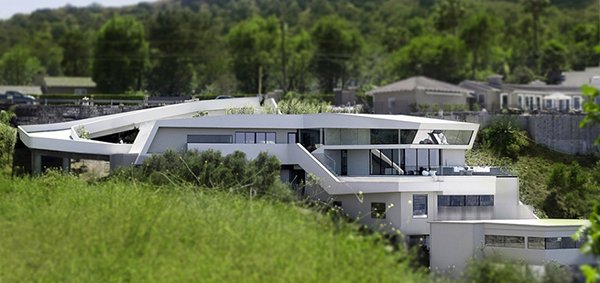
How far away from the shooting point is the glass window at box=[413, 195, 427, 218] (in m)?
48.9

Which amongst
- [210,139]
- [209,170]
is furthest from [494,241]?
[210,139]

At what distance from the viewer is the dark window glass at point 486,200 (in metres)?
50.8

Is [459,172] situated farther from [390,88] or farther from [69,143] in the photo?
[390,88]

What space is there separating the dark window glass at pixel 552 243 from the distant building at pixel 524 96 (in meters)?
39.7

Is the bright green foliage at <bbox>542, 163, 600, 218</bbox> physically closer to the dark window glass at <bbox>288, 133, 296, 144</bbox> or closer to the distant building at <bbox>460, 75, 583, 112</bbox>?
the dark window glass at <bbox>288, 133, 296, 144</bbox>

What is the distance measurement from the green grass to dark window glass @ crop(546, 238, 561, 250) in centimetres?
1155

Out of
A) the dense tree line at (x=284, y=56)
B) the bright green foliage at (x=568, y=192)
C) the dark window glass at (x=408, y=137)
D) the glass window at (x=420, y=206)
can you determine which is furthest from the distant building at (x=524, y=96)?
the glass window at (x=420, y=206)

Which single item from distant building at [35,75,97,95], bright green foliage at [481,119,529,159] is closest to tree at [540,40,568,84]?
distant building at [35,75,97,95]

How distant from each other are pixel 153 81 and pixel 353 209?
61731 millimetres

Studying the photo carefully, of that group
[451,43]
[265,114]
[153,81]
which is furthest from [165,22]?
[265,114]

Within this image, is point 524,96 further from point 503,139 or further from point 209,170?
point 209,170

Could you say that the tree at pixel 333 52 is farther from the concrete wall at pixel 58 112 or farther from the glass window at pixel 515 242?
the glass window at pixel 515 242

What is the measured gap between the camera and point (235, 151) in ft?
171

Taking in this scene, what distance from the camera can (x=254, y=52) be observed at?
111438 millimetres
